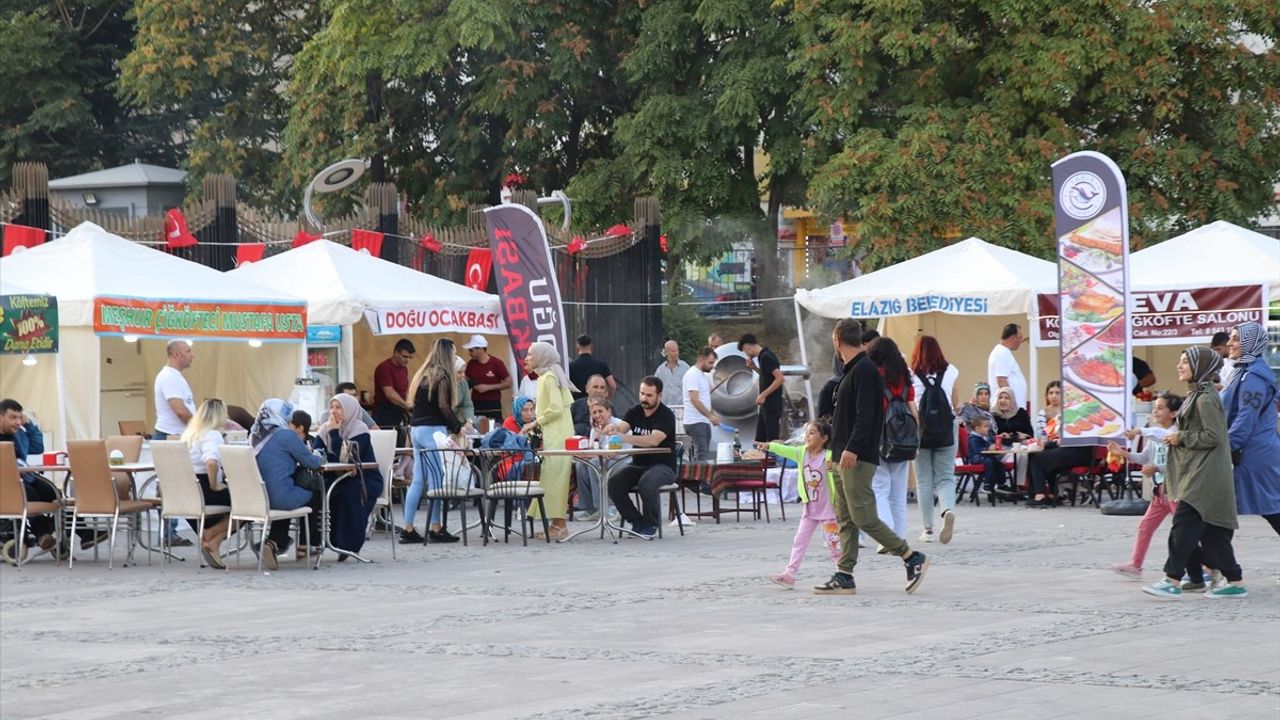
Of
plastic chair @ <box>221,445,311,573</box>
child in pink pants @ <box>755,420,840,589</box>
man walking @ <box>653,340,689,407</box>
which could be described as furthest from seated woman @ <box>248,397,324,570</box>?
man walking @ <box>653,340,689,407</box>

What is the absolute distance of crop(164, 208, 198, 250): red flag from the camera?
22.8 metres

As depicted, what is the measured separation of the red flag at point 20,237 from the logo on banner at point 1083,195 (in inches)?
409

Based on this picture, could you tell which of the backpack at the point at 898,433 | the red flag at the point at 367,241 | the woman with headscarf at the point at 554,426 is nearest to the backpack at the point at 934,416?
the backpack at the point at 898,433

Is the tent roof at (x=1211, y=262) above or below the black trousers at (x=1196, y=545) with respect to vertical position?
above

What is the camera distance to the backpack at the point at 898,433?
14344mm

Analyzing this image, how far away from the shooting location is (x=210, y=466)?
14977 mm

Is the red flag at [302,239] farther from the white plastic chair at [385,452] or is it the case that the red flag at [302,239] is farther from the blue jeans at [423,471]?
the white plastic chair at [385,452]

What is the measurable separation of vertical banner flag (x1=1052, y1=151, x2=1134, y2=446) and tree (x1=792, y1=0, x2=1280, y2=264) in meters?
9.61

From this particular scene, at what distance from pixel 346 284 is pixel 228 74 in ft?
53.8

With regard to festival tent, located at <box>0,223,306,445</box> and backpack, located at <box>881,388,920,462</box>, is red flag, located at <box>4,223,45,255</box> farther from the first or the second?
backpack, located at <box>881,388,920,462</box>

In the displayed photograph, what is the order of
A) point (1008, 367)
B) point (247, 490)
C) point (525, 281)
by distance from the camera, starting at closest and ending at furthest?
point (247, 490)
point (1008, 367)
point (525, 281)

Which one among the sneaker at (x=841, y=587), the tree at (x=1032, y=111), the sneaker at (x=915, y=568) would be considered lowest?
the sneaker at (x=841, y=587)

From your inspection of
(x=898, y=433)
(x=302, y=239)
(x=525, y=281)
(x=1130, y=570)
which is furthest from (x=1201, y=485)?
(x=302, y=239)

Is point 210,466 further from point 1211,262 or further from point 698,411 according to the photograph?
point 1211,262
